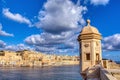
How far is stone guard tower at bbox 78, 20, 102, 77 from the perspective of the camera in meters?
11.0

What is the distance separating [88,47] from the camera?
11.1 metres

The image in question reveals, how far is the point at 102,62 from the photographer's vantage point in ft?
33.1

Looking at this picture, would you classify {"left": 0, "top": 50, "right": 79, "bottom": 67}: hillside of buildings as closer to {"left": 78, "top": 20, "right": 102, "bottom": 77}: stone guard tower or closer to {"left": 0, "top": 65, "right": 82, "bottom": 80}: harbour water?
{"left": 0, "top": 65, "right": 82, "bottom": 80}: harbour water

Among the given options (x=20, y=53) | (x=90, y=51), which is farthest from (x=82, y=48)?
(x=20, y=53)

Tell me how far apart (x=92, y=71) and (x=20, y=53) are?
550 ft

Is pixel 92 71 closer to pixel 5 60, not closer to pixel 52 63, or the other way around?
pixel 5 60

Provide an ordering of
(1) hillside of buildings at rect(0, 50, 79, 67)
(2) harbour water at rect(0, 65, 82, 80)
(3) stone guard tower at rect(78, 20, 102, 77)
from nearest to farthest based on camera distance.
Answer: (3) stone guard tower at rect(78, 20, 102, 77) → (2) harbour water at rect(0, 65, 82, 80) → (1) hillside of buildings at rect(0, 50, 79, 67)

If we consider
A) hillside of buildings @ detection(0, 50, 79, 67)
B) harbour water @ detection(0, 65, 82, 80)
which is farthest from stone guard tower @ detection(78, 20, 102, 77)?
hillside of buildings @ detection(0, 50, 79, 67)

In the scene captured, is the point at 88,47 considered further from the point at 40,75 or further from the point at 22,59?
the point at 22,59

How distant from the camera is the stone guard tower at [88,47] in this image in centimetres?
1097

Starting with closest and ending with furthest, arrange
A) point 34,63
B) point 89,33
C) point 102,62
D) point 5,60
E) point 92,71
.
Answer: point 92,71
point 102,62
point 89,33
point 5,60
point 34,63

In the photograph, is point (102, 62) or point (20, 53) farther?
point (20, 53)

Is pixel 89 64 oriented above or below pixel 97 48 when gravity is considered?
below

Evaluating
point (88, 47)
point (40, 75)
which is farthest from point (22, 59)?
point (88, 47)
